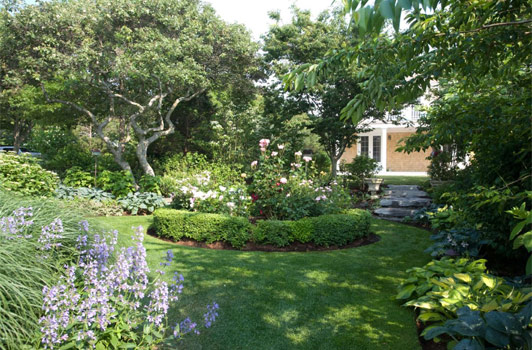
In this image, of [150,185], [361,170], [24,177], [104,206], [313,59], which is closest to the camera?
[24,177]

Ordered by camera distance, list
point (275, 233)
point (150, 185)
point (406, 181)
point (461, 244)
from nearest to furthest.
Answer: point (461, 244)
point (275, 233)
point (150, 185)
point (406, 181)

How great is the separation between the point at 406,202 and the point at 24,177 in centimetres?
975

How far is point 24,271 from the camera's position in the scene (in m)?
2.42

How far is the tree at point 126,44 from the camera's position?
9688mm

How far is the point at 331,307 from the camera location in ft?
11.9

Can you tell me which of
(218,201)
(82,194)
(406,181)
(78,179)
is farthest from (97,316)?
(406,181)

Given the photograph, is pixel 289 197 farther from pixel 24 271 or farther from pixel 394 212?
pixel 24 271

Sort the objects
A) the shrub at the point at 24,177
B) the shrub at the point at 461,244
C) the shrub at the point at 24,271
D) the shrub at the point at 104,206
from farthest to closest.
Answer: the shrub at the point at 104,206, the shrub at the point at 24,177, the shrub at the point at 461,244, the shrub at the point at 24,271

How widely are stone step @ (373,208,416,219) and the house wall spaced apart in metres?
14.2

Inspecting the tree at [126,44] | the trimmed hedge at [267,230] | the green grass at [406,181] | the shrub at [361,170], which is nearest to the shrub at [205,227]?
the trimmed hedge at [267,230]

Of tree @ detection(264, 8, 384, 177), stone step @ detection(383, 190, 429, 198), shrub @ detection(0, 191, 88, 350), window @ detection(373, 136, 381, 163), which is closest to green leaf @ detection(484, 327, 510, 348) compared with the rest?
shrub @ detection(0, 191, 88, 350)

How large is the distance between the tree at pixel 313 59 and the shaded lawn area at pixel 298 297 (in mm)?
6847

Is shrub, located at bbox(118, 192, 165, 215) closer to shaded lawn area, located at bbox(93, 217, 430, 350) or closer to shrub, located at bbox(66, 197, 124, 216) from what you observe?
shrub, located at bbox(66, 197, 124, 216)

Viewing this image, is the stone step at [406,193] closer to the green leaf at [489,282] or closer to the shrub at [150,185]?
the shrub at [150,185]
